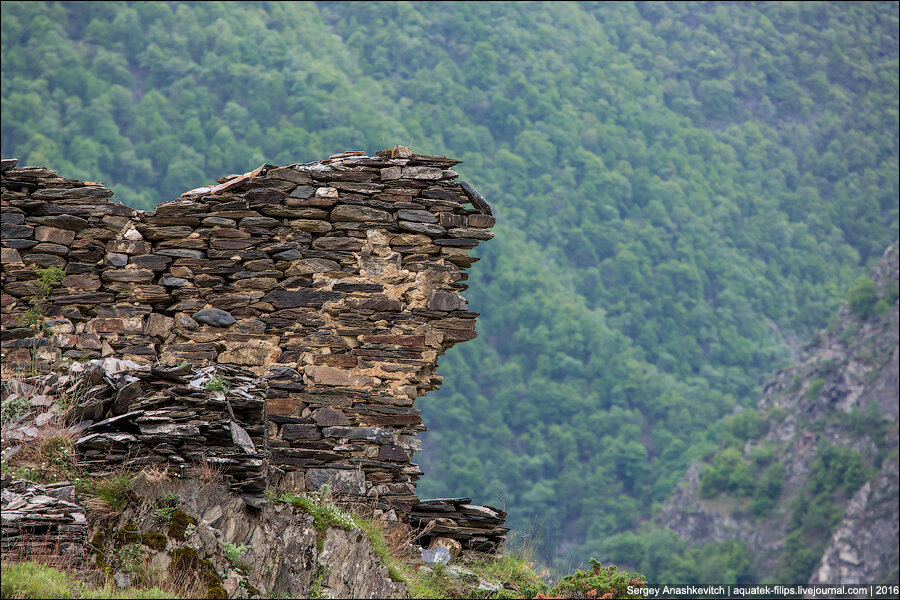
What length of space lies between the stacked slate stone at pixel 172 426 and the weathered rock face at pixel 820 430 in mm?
60701

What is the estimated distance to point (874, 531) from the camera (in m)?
61.1

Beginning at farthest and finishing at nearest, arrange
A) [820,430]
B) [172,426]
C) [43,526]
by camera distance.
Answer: [820,430], [172,426], [43,526]

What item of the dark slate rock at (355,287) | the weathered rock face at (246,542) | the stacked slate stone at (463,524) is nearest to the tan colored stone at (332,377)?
the dark slate rock at (355,287)

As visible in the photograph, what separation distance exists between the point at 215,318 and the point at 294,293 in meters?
0.71

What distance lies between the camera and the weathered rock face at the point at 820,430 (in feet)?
224

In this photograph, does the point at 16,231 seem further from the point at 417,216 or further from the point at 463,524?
the point at 463,524

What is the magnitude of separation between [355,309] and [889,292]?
255ft

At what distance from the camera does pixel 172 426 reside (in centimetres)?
756

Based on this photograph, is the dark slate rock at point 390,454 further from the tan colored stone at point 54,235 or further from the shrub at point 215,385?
the tan colored stone at point 54,235

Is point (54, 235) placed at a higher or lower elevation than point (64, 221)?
lower

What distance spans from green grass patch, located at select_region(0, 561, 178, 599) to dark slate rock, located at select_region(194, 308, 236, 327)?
3.26m

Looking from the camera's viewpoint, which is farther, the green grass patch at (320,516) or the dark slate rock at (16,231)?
the dark slate rock at (16,231)

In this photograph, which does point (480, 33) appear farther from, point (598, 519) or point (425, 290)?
point (425, 290)

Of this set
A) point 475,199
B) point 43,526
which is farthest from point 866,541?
point 43,526
